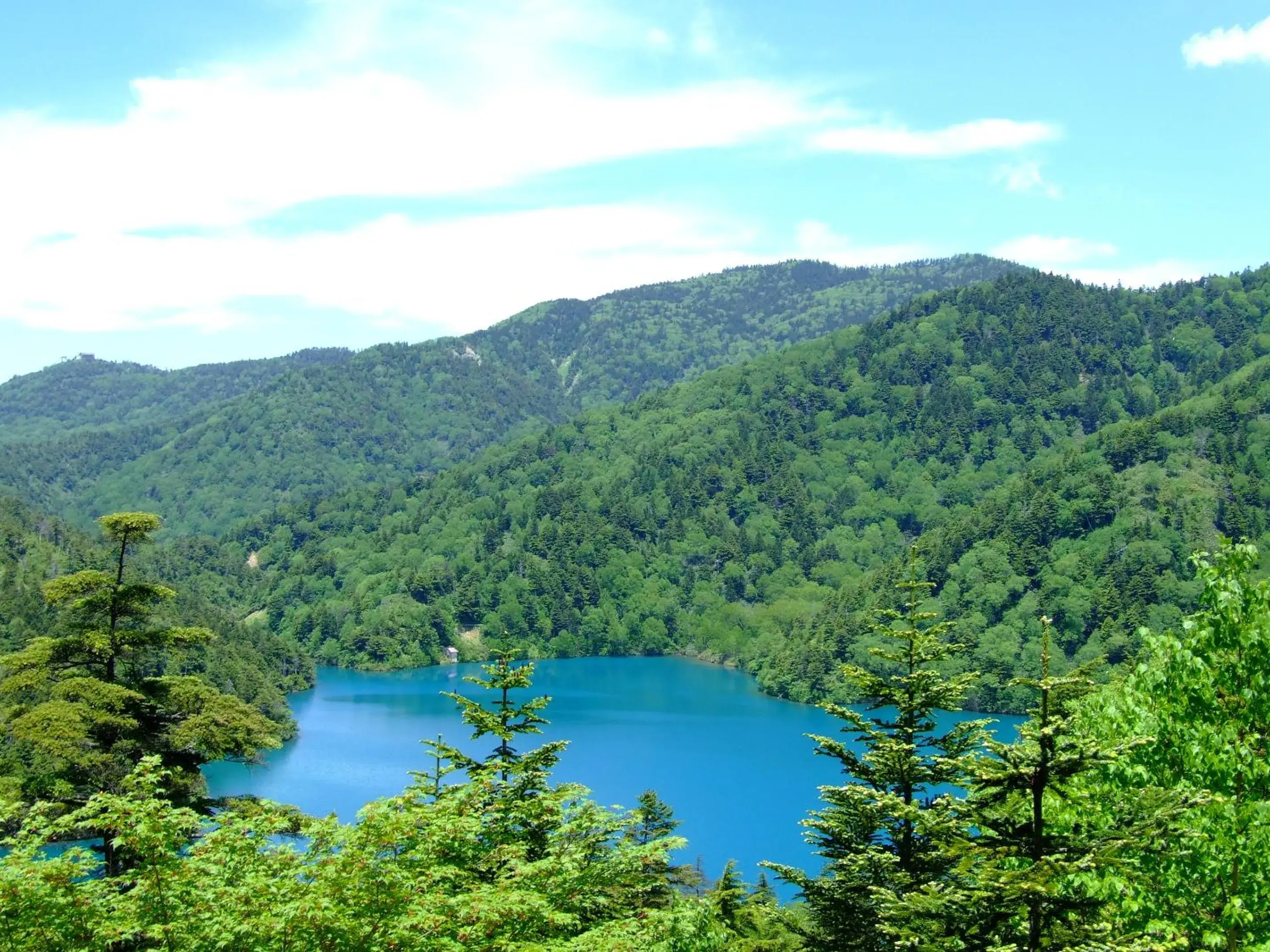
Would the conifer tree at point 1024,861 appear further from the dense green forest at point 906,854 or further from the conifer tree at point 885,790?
the conifer tree at point 885,790

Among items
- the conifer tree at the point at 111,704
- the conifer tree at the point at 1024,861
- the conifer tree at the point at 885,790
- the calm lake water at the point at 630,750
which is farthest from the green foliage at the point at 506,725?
the calm lake water at the point at 630,750

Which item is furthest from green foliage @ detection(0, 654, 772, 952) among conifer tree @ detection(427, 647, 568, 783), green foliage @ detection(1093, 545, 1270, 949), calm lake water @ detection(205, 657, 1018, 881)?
calm lake water @ detection(205, 657, 1018, 881)

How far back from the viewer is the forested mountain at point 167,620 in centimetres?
11494

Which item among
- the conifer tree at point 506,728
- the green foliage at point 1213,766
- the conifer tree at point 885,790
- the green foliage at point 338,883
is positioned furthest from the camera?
the conifer tree at point 506,728

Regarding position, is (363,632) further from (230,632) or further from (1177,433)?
(1177,433)

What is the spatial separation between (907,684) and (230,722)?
1382 cm

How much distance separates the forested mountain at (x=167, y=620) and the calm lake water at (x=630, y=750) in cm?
575

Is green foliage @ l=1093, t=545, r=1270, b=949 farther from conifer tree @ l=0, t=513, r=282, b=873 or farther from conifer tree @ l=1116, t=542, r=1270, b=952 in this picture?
conifer tree @ l=0, t=513, r=282, b=873

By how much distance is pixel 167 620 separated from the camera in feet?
429

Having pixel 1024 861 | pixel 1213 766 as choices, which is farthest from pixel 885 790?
pixel 1024 861

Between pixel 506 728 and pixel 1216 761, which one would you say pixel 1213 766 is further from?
pixel 506 728

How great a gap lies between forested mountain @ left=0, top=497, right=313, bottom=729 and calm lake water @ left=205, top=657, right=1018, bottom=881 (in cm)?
575

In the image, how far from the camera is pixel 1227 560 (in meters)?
14.9

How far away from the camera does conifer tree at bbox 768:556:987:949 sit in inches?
660
